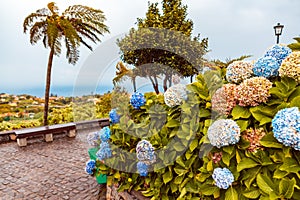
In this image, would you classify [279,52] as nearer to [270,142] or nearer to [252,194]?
[270,142]

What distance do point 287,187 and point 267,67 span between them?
635mm

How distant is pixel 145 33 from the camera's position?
955 cm

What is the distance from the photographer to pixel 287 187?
1.08 m

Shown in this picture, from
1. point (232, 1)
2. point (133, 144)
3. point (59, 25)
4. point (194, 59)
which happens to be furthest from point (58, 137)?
point (194, 59)

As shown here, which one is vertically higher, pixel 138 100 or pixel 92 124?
pixel 138 100

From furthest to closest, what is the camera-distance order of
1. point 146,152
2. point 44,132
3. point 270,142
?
point 44,132, point 146,152, point 270,142

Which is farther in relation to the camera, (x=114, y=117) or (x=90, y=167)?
(x=90, y=167)

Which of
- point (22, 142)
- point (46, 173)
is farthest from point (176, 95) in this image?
point (22, 142)

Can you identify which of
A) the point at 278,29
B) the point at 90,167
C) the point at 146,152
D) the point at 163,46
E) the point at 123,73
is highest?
the point at 278,29

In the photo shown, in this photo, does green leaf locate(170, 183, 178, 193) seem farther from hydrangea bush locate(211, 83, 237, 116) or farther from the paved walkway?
the paved walkway

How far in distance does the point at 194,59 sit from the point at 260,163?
9.69m

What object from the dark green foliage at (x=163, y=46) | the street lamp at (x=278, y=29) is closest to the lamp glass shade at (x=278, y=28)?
the street lamp at (x=278, y=29)

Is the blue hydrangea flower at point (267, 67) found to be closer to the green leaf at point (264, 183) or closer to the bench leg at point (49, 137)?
the green leaf at point (264, 183)

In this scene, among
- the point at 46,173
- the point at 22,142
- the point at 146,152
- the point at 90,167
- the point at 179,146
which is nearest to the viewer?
the point at 179,146
